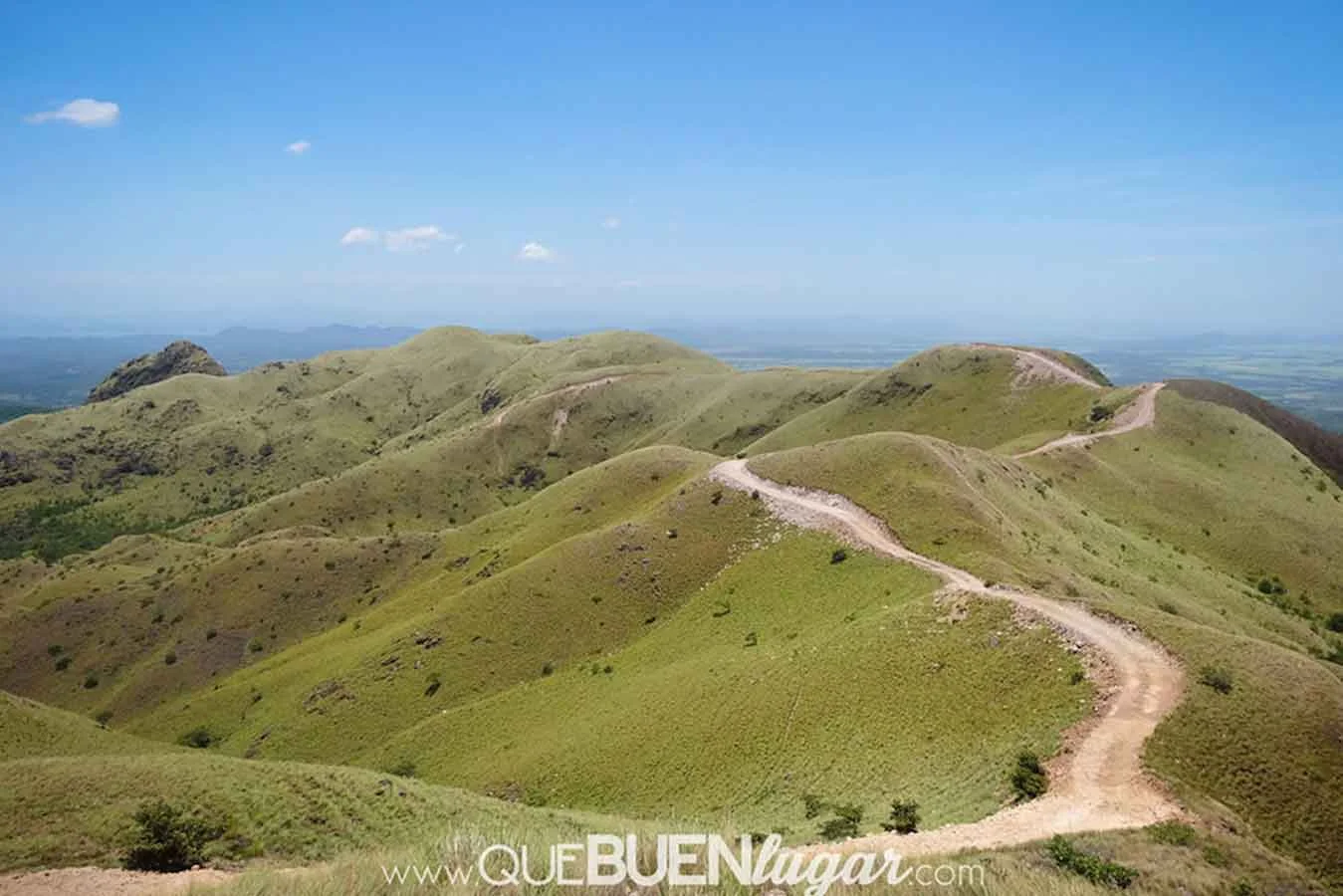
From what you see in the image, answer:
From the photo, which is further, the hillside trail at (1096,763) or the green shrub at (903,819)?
the green shrub at (903,819)

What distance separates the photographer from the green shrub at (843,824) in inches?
944

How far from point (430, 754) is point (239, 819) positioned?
3087 centimetres

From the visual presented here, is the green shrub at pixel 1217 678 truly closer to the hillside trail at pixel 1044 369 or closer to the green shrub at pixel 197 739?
the green shrub at pixel 197 739

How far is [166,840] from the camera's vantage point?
19938mm

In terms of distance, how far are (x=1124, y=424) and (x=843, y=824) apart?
10462 centimetres

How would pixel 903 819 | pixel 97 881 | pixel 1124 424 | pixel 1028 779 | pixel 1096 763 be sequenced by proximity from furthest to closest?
1. pixel 1124 424
2. pixel 1096 763
3. pixel 1028 779
4. pixel 903 819
5. pixel 97 881

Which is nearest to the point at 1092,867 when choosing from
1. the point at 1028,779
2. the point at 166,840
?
the point at 1028,779

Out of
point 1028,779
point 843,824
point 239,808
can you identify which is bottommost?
point 843,824

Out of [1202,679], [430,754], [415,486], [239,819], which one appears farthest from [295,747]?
[415,486]

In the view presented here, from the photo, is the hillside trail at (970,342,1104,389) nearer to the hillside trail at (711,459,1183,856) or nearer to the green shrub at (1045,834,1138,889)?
the hillside trail at (711,459,1183,856)

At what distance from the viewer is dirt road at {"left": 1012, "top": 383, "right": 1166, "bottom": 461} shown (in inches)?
3834

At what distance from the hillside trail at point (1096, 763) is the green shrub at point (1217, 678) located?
890 millimetres

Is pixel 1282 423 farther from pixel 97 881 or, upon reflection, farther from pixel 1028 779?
pixel 97 881

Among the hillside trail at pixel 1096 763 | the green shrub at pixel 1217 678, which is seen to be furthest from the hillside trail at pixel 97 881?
the green shrub at pixel 1217 678
